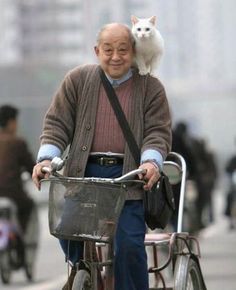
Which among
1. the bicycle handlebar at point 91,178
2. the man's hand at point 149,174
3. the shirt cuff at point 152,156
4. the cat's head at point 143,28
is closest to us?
the bicycle handlebar at point 91,178

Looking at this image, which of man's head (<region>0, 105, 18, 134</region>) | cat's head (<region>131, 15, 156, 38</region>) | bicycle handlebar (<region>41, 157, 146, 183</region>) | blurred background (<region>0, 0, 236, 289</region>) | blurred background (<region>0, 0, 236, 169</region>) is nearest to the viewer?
bicycle handlebar (<region>41, 157, 146, 183</region>)

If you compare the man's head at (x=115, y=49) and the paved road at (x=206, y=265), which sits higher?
the man's head at (x=115, y=49)

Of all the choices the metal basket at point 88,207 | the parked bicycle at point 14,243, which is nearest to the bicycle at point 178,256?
the metal basket at point 88,207

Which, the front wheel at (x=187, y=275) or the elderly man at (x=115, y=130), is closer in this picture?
the elderly man at (x=115, y=130)

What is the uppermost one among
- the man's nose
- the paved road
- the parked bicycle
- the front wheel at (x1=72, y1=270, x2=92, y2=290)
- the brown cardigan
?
the man's nose

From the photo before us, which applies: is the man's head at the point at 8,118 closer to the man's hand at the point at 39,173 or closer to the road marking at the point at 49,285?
the road marking at the point at 49,285

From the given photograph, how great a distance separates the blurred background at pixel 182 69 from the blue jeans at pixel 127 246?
11.2 m

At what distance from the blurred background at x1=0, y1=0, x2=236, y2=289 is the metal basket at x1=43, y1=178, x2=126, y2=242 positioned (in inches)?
453

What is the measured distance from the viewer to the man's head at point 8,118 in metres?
13.0

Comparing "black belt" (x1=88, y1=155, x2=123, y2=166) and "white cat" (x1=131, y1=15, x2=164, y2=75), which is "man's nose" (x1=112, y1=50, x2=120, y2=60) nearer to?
"white cat" (x1=131, y1=15, x2=164, y2=75)

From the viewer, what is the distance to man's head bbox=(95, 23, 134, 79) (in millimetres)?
6496

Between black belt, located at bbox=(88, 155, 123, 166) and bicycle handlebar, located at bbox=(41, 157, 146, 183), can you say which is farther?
black belt, located at bbox=(88, 155, 123, 166)

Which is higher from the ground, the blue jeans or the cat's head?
the cat's head

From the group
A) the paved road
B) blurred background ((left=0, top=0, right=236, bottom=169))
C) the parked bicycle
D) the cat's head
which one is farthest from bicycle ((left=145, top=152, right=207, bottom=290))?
blurred background ((left=0, top=0, right=236, bottom=169))
